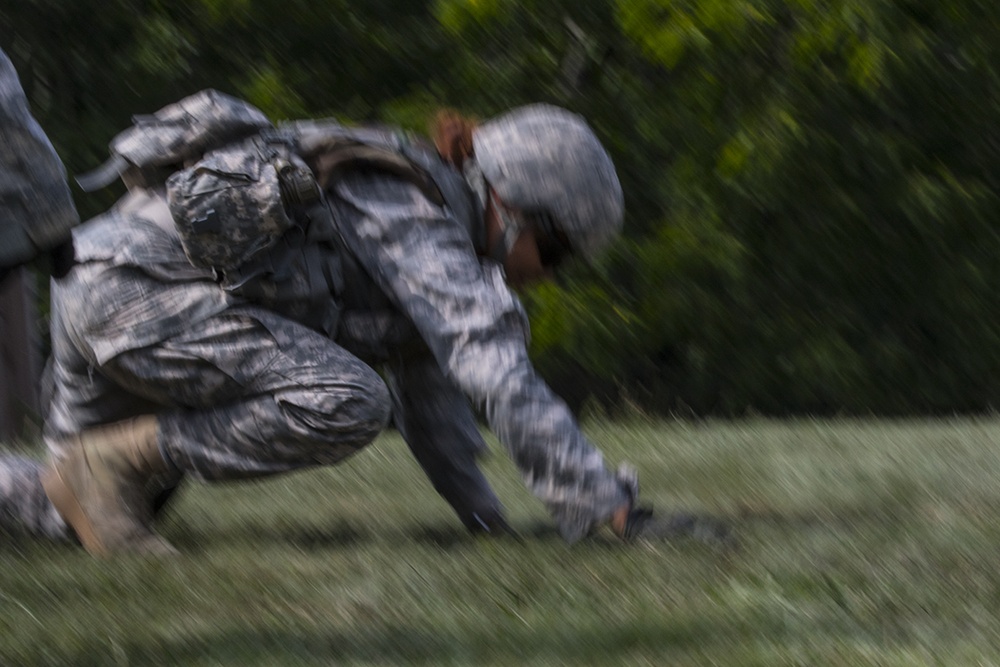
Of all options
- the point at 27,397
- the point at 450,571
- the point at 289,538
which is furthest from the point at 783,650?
the point at 27,397

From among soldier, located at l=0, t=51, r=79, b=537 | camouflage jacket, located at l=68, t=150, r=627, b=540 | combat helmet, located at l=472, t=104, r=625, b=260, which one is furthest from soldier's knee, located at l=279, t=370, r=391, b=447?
soldier, located at l=0, t=51, r=79, b=537

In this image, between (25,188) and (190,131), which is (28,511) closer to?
(190,131)

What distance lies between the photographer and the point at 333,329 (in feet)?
13.1

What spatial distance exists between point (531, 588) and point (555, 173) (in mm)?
1084

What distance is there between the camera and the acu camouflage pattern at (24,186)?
3021 mm

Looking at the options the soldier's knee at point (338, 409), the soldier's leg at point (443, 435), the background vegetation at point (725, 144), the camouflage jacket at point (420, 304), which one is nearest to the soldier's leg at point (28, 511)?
the camouflage jacket at point (420, 304)

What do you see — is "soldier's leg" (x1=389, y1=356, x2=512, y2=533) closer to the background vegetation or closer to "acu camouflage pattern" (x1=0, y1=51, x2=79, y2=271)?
"acu camouflage pattern" (x1=0, y1=51, x2=79, y2=271)

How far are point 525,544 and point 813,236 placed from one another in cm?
602

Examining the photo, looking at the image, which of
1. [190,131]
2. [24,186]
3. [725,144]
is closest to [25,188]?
[24,186]

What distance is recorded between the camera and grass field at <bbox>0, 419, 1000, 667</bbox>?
2.91m

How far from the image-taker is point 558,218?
3.94 meters

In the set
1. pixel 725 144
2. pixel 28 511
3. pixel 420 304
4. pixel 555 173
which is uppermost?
pixel 555 173

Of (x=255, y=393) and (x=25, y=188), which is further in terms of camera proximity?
(x=255, y=393)

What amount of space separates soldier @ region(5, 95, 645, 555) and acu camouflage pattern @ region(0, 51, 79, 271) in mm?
714
